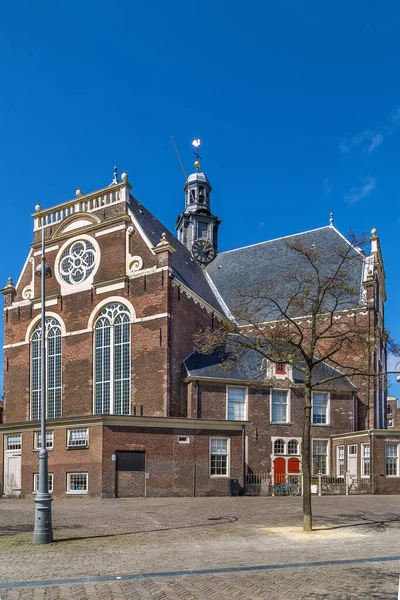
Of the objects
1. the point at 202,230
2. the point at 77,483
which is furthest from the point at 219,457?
the point at 202,230

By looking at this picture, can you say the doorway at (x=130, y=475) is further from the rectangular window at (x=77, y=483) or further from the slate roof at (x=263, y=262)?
the slate roof at (x=263, y=262)

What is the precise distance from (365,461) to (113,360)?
15.7 metres

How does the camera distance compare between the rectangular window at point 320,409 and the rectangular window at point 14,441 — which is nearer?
the rectangular window at point 14,441

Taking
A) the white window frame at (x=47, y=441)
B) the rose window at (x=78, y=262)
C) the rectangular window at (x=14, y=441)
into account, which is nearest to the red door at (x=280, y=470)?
the white window frame at (x=47, y=441)

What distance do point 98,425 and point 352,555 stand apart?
18.4 meters

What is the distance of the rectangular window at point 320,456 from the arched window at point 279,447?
2.04 metres

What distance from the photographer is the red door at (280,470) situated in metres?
34.0

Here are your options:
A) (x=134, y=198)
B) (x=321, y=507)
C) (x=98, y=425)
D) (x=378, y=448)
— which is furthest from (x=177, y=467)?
(x=134, y=198)

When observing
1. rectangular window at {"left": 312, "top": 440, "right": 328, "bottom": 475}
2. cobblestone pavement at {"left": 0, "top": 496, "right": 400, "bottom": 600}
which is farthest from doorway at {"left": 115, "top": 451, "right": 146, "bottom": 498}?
rectangular window at {"left": 312, "top": 440, "right": 328, "bottom": 475}

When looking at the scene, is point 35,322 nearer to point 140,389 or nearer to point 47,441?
point 140,389

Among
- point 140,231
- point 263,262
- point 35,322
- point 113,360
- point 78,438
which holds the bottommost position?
point 78,438

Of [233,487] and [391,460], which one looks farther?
[391,460]

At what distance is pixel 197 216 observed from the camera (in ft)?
172

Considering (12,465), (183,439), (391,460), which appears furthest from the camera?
(391,460)
